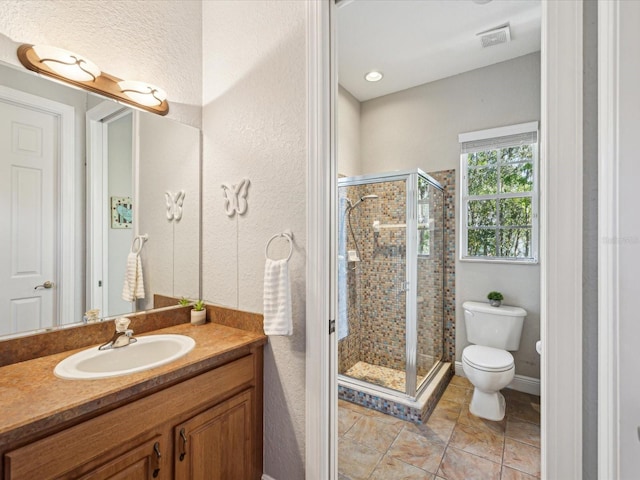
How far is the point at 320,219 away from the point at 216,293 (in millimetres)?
814

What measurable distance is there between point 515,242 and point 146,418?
2.82 m

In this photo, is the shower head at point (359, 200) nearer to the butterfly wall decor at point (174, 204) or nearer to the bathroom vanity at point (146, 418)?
the butterfly wall decor at point (174, 204)

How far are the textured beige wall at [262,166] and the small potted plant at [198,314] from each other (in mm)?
67

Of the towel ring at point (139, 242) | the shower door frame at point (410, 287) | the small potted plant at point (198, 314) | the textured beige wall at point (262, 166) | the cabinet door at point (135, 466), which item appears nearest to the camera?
the cabinet door at point (135, 466)

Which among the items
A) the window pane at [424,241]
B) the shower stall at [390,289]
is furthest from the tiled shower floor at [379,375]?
the window pane at [424,241]

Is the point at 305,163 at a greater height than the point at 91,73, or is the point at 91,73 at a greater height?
the point at 91,73

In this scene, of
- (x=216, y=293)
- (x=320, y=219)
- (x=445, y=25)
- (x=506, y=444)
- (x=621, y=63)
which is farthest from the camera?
(x=445, y=25)

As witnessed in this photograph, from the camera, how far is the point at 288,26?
1.45 metres

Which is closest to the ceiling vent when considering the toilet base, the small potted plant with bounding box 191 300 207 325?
the toilet base

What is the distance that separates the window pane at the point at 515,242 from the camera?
2.54 meters

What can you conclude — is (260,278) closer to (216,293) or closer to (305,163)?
(216,293)

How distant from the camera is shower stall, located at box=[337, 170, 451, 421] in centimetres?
240

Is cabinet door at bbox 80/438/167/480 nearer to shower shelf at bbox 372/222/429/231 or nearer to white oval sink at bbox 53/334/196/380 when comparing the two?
white oval sink at bbox 53/334/196/380

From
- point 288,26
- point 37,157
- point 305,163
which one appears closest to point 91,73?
point 37,157
